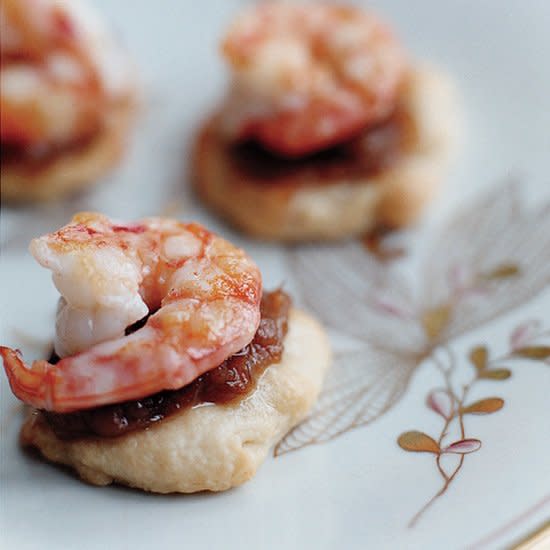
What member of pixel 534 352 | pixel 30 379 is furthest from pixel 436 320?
pixel 30 379

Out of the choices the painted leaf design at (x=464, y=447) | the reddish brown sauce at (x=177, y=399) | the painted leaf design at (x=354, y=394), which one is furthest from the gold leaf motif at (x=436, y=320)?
the reddish brown sauce at (x=177, y=399)

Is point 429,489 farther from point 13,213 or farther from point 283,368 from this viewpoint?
point 13,213

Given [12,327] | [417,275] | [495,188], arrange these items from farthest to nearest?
[495,188] < [417,275] < [12,327]

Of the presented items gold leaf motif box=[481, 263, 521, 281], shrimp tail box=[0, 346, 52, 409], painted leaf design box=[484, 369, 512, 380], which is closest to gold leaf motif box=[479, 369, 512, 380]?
painted leaf design box=[484, 369, 512, 380]

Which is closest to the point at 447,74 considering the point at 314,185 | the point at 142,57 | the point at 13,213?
the point at 314,185

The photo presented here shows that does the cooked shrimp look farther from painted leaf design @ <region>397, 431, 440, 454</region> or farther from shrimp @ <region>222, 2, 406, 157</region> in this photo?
painted leaf design @ <region>397, 431, 440, 454</region>

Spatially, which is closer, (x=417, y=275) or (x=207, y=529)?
(x=207, y=529)

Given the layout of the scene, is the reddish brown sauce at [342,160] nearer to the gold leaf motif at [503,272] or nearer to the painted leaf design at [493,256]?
the painted leaf design at [493,256]
